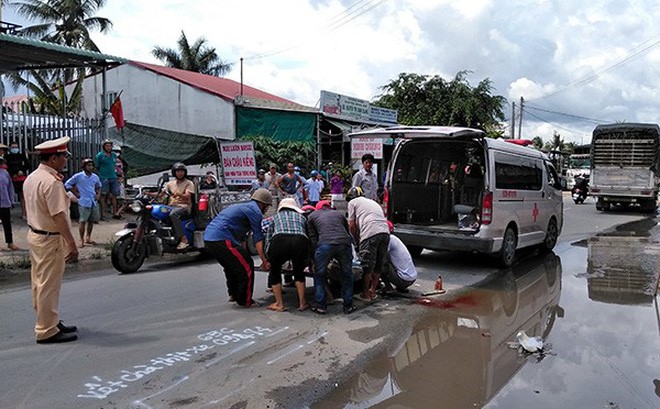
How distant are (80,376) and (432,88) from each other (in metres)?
30.7

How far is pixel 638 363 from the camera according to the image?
4.88m

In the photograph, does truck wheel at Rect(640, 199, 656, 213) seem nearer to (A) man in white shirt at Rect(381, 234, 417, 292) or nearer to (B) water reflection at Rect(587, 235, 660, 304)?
(B) water reflection at Rect(587, 235, 660, 304)

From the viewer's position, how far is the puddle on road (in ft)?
13.5

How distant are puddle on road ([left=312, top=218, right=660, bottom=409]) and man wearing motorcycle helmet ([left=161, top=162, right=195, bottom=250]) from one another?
4077 millimetres

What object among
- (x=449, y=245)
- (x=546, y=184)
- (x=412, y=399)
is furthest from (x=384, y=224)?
(x=546, y=184)

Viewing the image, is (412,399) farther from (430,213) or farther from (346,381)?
(430,213)

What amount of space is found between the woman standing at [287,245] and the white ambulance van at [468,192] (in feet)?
7.95

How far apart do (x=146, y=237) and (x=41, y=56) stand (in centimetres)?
696

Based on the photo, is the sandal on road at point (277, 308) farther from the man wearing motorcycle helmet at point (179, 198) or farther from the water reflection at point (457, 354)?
the man wearing motorcycle helmet at point (179, 198)

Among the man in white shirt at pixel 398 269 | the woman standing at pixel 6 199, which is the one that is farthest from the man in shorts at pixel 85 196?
the man in white shirt at pixel 398 269

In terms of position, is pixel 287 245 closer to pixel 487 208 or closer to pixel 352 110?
pixel 487 208

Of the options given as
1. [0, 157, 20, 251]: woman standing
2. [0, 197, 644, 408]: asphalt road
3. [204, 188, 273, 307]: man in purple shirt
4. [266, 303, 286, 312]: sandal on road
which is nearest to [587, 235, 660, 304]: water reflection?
[0, 197, 644, 408]: asphalt road

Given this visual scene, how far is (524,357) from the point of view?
16.4 feet

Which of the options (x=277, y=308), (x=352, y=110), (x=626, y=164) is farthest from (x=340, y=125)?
(x=277, y=308)
